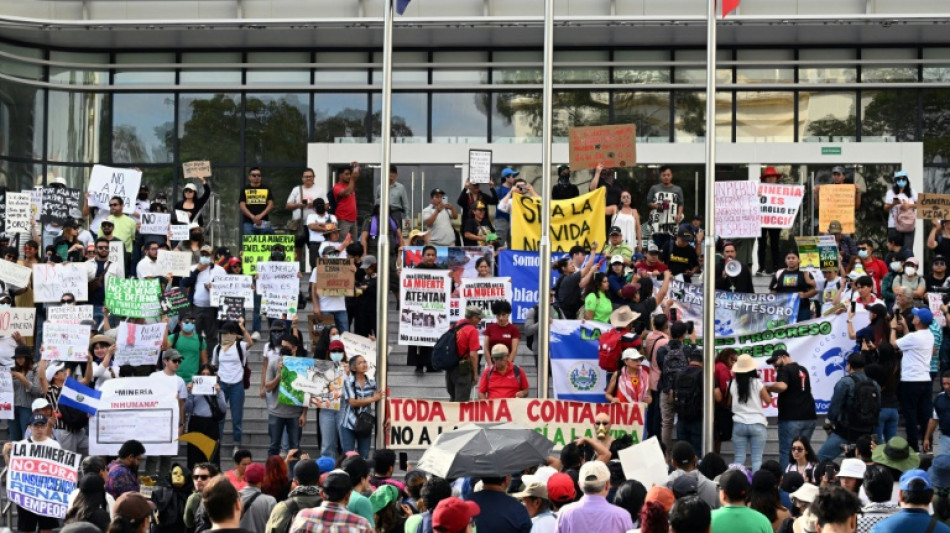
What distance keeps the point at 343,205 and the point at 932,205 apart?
9055 mm

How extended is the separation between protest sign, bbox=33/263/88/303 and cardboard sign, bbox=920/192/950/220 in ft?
39.1

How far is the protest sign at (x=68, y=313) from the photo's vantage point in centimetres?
2092

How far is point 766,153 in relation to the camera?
3070cm

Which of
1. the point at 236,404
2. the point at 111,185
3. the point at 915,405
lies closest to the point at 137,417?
the point at 236,404

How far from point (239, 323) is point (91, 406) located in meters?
3.13

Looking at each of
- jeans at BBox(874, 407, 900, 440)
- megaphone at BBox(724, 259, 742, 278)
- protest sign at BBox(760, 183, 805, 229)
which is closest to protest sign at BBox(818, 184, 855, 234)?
protest sign at BBox(760, 183, 805, 229)

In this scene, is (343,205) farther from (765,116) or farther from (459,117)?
(765,116)

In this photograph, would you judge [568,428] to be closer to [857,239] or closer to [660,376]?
[660,376]

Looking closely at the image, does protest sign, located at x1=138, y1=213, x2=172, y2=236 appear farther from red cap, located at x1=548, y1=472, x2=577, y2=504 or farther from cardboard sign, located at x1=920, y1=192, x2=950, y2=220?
red cap, located at x1=548, y1=472, x2=577, y2=504

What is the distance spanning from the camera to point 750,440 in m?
17.7

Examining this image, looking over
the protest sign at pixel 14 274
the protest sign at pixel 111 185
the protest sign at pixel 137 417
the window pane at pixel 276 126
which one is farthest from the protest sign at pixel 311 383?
the window pane at pixel 276 126

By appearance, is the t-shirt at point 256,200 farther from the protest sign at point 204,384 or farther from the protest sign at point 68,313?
the protest sign at point 204,384

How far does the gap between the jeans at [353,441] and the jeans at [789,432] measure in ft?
15.0

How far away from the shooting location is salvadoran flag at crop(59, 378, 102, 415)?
18422 mm
